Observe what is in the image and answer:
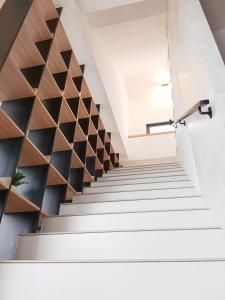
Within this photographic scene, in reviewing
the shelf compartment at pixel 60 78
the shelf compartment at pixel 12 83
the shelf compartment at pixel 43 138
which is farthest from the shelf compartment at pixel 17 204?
the shelf compartment at pixel 60 78

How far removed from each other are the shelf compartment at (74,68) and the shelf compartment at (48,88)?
68cm

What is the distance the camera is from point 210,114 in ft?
3.93

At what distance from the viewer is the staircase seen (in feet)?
3.24

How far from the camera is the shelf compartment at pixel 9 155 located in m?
1.66

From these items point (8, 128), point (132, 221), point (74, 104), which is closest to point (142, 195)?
point (132, 221)

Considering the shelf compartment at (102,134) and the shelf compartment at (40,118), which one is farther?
the shelf compartment at (102,134)

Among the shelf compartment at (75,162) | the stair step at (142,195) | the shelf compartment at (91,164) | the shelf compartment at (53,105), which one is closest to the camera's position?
the stair step at (142,195)

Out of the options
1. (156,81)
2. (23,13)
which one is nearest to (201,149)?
(23,13)

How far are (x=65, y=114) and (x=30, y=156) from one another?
759mm

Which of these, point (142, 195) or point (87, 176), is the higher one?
point (87, 176)

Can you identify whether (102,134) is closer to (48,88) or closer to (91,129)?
(91,129)

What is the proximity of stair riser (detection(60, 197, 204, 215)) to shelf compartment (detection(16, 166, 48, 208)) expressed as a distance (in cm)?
33
